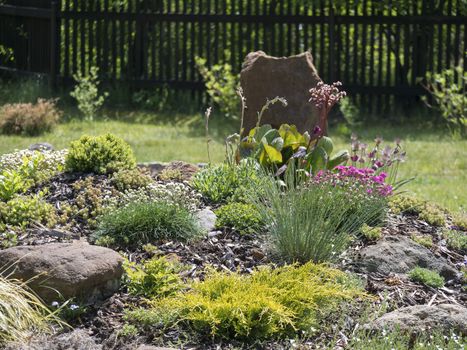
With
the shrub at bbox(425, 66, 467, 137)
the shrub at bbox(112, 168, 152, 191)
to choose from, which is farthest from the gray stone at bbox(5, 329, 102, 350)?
the shrub at bbox(425, 66, 467, 137)

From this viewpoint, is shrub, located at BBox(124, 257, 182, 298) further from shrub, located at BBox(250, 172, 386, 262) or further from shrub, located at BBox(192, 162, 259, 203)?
shrub, located at BBox(192, 162, 259, 203)

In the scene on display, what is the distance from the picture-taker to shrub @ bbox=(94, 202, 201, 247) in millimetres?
6301

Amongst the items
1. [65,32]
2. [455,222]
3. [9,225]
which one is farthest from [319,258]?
[65,32]

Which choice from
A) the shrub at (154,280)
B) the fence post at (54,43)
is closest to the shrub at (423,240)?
the shrub at (154,280)

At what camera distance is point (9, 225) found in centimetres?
655

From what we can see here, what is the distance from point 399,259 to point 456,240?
80cm

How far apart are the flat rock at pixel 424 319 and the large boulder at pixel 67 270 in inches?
62.5

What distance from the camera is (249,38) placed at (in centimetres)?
1391

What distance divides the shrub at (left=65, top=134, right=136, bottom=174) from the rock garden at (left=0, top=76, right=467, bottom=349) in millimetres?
13

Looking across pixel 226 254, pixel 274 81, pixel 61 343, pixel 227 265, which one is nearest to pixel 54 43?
pixel 274 81

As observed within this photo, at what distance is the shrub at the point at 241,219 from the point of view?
6.58 meters

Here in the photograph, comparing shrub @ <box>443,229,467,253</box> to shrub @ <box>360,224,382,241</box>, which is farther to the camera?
shrub @ <box>443,229,467,253</box>

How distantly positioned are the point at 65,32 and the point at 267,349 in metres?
10.4

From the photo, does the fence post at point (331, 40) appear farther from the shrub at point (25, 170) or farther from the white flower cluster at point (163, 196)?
the white flower cluster at point (163, 196)
